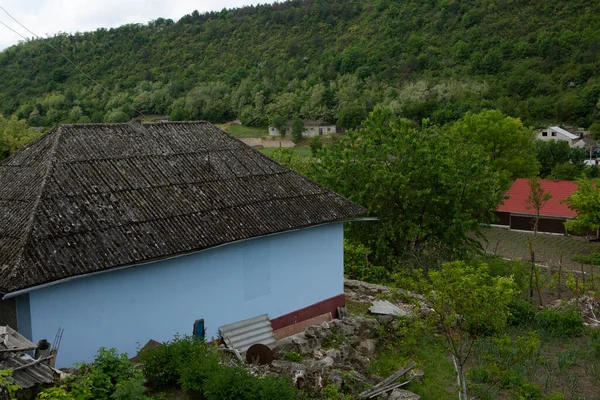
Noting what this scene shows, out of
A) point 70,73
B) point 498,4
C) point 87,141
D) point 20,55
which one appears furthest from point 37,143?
point 498,4

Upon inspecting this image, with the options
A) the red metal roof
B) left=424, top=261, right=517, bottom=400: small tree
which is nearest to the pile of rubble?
left=424, top=261, right=517, bottom=400: small tree

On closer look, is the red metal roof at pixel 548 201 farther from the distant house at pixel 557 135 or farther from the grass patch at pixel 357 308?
the grass patch at pixel 357 308

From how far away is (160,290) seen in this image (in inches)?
455

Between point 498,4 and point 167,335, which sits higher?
point 498,4

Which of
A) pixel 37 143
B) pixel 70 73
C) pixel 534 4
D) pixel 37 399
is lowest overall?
pixel 37 399

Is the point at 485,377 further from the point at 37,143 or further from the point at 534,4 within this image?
the point at 534,4

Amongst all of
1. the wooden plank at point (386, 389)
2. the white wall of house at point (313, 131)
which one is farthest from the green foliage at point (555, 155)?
the wooden plank at point (386, 389)

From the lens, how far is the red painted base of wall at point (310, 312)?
13.8m

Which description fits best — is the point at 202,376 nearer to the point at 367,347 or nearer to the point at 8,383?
the point at 8,383

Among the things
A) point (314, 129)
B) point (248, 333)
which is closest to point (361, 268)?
point (248, 333)

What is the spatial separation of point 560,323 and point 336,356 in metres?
8.82

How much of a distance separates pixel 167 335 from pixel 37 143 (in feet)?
18.0

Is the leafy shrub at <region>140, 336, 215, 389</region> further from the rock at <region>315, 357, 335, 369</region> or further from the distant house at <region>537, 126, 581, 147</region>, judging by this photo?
the distant house at <region>537, 126, 581, 147</region>

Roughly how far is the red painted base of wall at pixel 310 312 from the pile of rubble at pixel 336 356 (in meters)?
0.58
